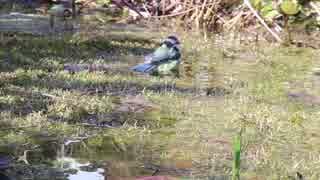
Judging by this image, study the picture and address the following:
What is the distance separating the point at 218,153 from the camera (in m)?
4.59

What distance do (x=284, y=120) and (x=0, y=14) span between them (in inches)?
319

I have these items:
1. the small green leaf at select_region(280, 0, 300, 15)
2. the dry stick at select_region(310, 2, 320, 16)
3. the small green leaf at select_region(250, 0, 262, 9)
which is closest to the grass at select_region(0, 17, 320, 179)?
the small green leaf at select_region(280, 0, 300, 15)

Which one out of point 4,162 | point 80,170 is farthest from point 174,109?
point 4,162

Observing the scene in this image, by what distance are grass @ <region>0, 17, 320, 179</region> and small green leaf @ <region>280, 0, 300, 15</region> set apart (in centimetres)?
310

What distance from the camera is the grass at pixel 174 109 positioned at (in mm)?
4508

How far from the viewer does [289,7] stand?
12.1 metres

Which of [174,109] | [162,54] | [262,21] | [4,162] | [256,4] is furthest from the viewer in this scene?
[256,4]

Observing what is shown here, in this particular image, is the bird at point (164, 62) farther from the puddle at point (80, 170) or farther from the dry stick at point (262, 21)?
the dry stick at point (262, 21)

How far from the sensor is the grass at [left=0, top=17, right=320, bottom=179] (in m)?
4.51

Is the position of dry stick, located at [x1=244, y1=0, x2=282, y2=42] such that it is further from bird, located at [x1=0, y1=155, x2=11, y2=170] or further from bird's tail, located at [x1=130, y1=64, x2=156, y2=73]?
bird, located at [x1=0, y1=155, x2=11, y2=170]

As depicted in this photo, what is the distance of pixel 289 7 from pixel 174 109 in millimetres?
6821


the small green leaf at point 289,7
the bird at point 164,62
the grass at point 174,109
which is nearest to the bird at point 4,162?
the grass at point 174,109

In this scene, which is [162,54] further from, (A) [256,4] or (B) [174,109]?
(A) [256,4]

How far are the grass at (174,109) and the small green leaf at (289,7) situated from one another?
3.10 metres
